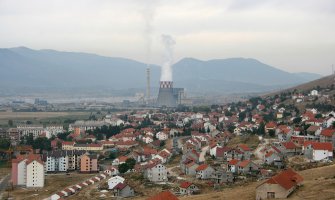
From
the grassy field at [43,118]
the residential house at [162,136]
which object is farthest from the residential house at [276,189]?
the grassy field at [43,118]

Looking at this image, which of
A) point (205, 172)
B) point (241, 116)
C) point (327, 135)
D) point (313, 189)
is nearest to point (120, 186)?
point (205, 172)

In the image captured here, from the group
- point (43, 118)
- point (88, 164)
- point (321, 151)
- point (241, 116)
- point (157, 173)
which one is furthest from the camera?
point (43, 118)

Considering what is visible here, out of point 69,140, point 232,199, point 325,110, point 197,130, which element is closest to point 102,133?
point 69,140

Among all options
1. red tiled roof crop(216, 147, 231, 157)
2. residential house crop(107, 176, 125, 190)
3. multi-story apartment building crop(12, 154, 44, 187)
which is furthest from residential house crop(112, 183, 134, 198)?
red tiled roof crop(216, 147, 231, 157)

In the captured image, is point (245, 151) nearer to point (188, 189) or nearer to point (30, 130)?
point (188, 189)

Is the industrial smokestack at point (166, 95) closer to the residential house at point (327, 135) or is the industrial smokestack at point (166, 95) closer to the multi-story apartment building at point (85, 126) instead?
the multi-story apartment building at point (85, 126)

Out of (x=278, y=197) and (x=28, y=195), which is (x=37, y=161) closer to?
(x=28, y=195)
